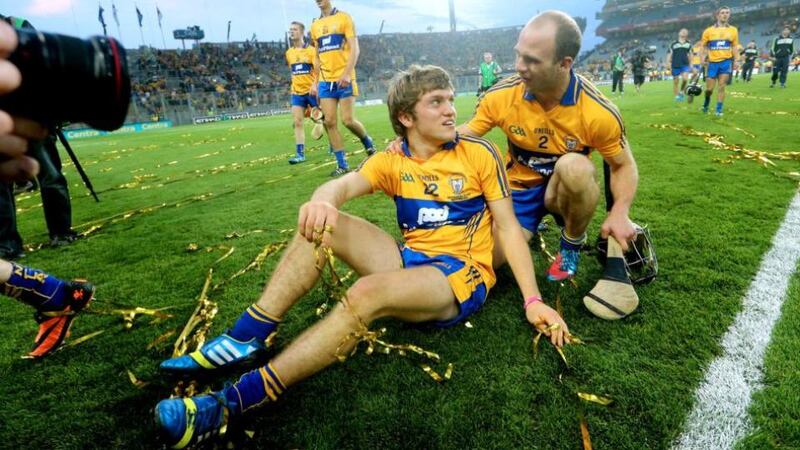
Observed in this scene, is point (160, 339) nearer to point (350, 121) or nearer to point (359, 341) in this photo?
point (359, 341)

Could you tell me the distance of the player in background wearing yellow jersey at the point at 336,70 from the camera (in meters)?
6.63

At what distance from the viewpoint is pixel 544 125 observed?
272 cm

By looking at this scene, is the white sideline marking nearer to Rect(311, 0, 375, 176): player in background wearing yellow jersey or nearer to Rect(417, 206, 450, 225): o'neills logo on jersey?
Rect(417, 206, 450, 225): o'neills logo on jersey

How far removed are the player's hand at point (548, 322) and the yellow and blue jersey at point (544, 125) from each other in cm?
111

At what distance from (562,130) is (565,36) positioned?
52cm

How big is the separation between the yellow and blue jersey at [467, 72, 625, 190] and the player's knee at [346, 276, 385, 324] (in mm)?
1541

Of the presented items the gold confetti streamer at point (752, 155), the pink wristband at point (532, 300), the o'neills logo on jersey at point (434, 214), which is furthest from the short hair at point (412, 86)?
the gold confetti streamer at point (752, 155)

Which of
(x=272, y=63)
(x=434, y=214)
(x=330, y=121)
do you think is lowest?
Answer: (x=434, y=214)

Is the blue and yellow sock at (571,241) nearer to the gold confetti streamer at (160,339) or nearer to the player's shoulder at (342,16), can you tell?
the gold confetti streamer at (160,339)

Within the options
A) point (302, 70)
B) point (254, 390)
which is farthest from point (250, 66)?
point (254, 390)

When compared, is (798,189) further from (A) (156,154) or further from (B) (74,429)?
(A) (156,154)

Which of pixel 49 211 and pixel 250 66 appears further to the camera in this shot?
pixel 250 66

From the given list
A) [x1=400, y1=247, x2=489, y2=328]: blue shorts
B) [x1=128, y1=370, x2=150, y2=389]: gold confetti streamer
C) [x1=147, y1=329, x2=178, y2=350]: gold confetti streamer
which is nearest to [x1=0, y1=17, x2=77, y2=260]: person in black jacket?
[x1=147, y1=329, x2=178, y2=350]: gold confetti streamer

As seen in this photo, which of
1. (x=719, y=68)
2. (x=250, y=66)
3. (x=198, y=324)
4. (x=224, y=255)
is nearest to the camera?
(x=198, y=324)
